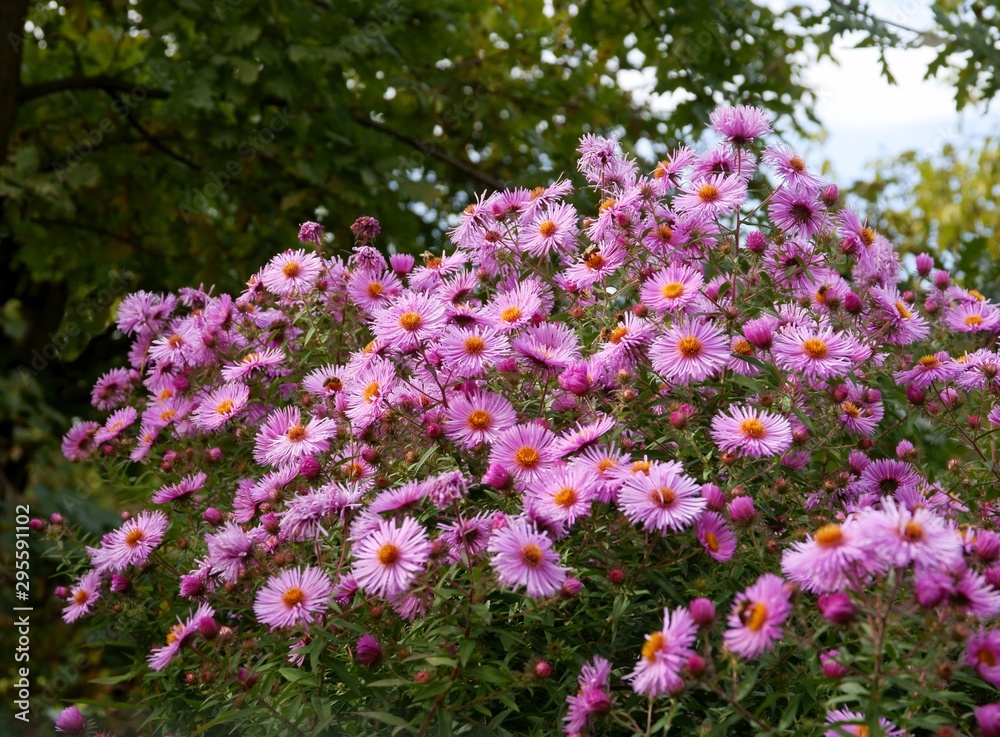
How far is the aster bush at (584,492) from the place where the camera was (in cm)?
122

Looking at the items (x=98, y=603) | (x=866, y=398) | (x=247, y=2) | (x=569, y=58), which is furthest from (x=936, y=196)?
(x=98, y=603)

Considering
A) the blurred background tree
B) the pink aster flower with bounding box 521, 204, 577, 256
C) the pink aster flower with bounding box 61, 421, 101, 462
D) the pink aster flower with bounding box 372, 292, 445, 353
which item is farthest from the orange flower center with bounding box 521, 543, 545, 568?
the blurred background tree

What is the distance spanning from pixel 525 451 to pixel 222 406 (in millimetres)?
738

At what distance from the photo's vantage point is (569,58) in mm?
5352

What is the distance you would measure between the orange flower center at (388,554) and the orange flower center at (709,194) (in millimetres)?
843

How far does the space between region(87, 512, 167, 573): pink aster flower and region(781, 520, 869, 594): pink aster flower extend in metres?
1.18

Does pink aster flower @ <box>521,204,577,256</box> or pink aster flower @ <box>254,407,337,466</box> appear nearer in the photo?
pink aster flower @ <box>254,407,337,466</box>

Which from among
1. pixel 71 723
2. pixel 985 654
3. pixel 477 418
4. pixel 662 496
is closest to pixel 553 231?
pixel 477 418

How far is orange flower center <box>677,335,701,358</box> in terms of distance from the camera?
4.86 feet

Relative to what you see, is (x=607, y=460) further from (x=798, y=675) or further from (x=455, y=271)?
(x=455, y=271)

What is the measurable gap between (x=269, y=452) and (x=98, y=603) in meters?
0.57

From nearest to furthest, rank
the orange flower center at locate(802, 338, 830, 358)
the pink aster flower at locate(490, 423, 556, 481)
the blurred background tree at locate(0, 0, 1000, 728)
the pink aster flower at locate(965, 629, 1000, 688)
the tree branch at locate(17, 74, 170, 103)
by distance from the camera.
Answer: the pink aster flower at locate(965, 629, 1000, 688) → the pink aster flower at locate(490, 423, 556, 481) → the orange flower center at locate(802, 338, 830, 358) → the blurred background tree at locate(0, 0, 1000, 728) → the tree branch at locate(17, 74, 170, 103)

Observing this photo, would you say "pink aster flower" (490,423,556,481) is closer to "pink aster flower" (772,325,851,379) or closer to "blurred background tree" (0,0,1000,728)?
"pink aster flower" (772,325,851,379)

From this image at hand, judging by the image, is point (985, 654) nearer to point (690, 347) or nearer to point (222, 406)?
point (690, 347)
